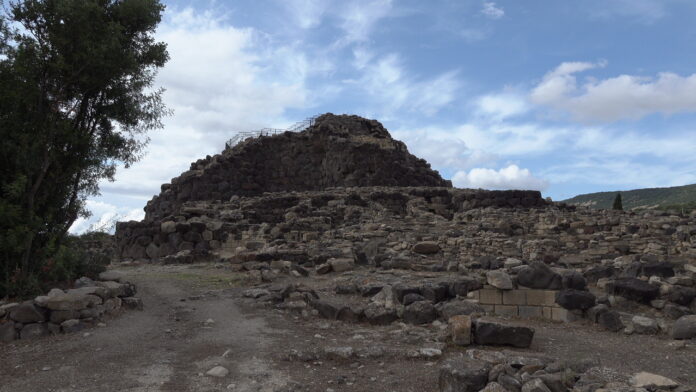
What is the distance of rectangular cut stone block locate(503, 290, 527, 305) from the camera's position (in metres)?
9.22

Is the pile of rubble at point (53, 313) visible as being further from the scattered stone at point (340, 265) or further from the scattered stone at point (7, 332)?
the scattered stone at point (340, 265)

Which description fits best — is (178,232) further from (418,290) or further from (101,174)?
(418,290)

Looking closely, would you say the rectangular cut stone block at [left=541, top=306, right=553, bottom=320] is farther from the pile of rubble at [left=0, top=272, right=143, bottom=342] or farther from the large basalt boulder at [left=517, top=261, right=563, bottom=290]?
the pile of rubble at [left=0, top=272, right=143, bottom=342]

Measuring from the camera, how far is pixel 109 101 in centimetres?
1114

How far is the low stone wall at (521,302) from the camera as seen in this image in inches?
354

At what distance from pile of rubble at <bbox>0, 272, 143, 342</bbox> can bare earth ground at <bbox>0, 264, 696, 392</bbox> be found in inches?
9.9

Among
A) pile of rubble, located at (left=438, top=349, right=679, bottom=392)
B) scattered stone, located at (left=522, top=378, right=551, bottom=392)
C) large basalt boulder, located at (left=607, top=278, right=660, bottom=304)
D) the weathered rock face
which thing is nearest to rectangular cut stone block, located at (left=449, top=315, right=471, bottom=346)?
pile of rubble, located at (left=438, top=349, right=679, bottom=392)

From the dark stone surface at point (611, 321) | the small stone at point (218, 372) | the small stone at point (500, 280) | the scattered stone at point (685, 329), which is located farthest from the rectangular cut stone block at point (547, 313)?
the small stone at point (218, 372)

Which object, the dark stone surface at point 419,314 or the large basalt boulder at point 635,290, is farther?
the large basalt boulder at point 635,290


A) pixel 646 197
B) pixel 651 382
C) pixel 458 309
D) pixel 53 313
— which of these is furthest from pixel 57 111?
pixel 646 197

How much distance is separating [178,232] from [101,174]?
10.1 m

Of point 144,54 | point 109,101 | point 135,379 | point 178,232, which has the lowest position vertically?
point 135,379

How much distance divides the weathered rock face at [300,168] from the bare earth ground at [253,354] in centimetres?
2542

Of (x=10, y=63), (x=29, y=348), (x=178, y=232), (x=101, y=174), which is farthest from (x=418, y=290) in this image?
(x=178, y=232)
